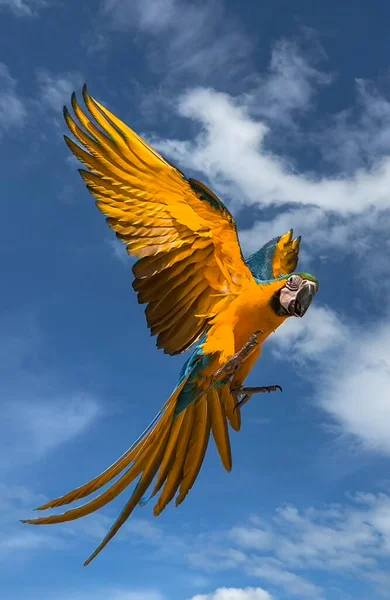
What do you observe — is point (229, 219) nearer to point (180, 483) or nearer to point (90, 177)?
point (90, 177)

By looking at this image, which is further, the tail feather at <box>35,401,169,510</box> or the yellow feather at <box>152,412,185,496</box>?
the yellow feather at <box>152,412,185,496</box>

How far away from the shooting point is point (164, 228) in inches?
181

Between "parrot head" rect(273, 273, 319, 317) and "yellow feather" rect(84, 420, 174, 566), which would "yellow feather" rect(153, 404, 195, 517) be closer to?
"yellow feather" rect(84, 420, 174, 566)

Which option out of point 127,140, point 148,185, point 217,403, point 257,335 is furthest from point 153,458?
point 127,140

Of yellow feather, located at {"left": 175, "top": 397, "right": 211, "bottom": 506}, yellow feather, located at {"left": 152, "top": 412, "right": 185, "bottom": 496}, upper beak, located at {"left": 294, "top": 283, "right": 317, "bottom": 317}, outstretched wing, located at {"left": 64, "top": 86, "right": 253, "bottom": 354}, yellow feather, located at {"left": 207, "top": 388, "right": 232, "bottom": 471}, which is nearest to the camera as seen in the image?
upper beak, located at {"left": 294, "top": 283, "right": 317, "bottom": 317}

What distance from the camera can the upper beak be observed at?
4402mm

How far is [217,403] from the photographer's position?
504cm

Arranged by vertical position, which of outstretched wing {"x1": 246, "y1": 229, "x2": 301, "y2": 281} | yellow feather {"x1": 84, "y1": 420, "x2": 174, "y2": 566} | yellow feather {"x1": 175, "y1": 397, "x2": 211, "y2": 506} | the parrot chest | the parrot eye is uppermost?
outstretched wing {"x1": 246, "y1": 229, "x2": 301, "y2": 281}

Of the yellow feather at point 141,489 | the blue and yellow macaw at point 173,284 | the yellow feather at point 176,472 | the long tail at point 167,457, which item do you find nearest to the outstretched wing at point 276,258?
the blue and yellow macaw at point 173,284

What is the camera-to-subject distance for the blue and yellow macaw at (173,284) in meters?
4.49

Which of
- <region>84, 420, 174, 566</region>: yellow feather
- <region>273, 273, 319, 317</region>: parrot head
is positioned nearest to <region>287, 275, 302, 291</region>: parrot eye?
<region>273, 273, 319, 317</region>: parrot head

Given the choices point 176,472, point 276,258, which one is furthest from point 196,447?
point 276,258

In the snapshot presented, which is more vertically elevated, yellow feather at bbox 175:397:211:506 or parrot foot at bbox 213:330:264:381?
parrot foot at bbox 213:330:264:381

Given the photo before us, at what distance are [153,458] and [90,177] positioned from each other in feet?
6.31
